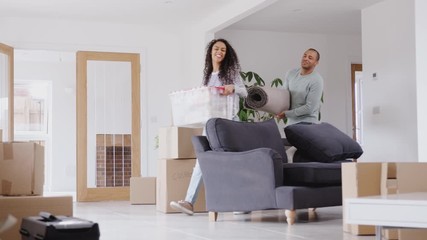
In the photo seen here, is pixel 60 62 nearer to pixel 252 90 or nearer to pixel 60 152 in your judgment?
pixel 60 152

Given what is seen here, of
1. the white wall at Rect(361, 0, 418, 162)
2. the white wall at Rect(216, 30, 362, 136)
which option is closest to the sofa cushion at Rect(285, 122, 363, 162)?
the white wall at Rect(361, 0, 418, 162)

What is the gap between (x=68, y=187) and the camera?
41.1ft

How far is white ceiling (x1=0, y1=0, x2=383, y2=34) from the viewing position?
7.73 m

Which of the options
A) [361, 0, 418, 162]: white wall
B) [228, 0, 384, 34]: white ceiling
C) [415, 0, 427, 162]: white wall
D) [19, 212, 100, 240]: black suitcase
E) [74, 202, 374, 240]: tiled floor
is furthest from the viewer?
[228, 0, 384, 34]: white ceiling

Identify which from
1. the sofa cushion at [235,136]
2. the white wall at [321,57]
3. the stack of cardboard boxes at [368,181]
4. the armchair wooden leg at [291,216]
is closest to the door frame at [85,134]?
the white wall at [321,57]

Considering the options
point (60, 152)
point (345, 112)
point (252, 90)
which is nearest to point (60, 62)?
point (60, 152)

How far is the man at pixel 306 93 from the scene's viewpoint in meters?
5.73

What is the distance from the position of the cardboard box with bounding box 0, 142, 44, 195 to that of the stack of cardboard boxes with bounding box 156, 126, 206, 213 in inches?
110

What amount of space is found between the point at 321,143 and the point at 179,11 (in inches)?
135

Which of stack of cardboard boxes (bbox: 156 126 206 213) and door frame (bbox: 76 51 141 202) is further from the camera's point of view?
door frame (bbox: 76 51 141 202)

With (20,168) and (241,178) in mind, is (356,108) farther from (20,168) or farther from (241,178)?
(20,168)

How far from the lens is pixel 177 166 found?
235 inches

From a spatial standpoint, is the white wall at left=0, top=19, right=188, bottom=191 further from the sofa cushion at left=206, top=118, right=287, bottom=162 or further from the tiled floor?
the sofa cushion at left=206, top=118, right=287, bottom=162

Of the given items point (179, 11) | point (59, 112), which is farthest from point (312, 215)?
point (59, 112)
